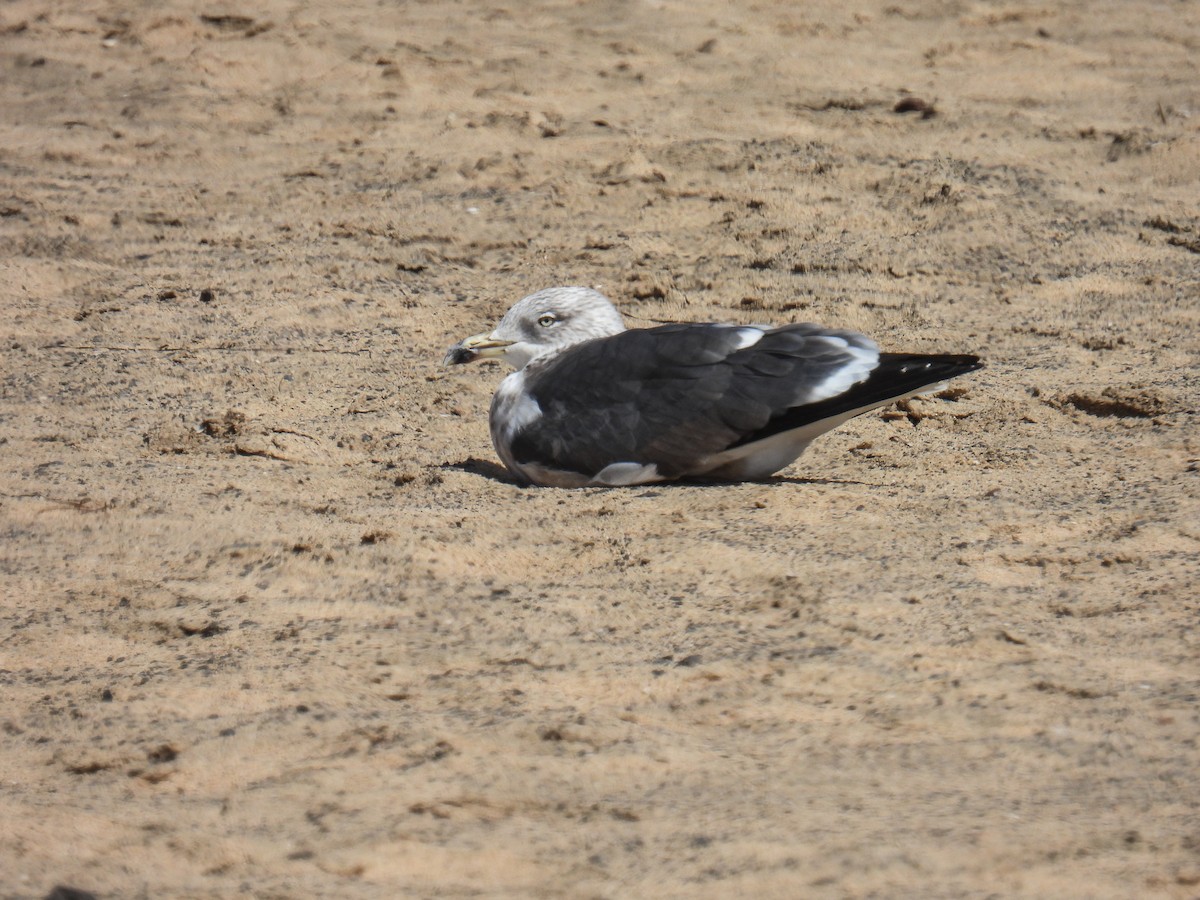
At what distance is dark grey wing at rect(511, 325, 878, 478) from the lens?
15.0 ft

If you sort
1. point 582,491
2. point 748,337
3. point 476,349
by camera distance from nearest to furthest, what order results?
point 582,491 → point 748,337 → point 476,349

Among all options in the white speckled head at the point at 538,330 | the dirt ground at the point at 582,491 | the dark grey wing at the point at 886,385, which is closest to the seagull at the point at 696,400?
the dark grey wing at the point at 886,385

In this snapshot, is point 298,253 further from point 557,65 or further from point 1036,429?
point 1036,429

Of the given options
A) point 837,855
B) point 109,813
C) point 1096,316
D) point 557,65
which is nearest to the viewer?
Answer: point 837,855

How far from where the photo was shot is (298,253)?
6719 millimetres

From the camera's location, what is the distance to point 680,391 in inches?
184

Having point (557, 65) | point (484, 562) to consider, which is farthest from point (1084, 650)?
point (557, 65)

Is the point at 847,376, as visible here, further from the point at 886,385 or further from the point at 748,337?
the point at 748,337

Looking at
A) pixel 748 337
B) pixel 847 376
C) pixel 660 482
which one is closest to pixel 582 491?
pixel 660 482

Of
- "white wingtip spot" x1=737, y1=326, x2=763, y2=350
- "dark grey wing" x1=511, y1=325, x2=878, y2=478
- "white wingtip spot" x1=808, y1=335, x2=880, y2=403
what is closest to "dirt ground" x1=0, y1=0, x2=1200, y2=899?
"dark grey wing" x1=511, y1=325, x2=878, y2=478

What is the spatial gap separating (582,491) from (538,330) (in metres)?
0.93

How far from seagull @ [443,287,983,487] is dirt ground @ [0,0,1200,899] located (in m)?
0.18

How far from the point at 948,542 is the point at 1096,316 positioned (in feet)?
8.22

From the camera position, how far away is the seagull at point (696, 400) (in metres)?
4.52
